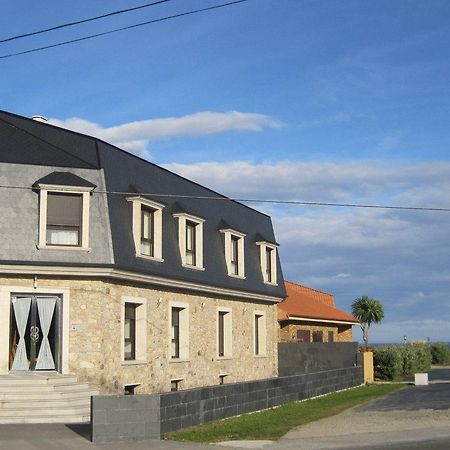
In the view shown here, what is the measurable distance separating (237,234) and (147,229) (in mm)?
7095

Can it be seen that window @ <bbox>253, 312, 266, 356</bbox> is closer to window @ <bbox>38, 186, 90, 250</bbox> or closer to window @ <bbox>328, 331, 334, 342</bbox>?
window @ <bbox>38, 186, 90, 250</bbox>

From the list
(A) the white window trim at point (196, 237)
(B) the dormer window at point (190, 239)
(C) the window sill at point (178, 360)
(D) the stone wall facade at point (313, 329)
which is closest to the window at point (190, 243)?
(B) the dormer window at point (190, 239)

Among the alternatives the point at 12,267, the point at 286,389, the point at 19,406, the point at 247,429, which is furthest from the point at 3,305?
the point at 286,389

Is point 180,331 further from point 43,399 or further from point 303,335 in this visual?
point 303,335

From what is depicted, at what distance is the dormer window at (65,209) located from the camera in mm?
23188

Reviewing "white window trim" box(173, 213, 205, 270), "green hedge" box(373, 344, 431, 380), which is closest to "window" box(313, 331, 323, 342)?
"green hedge" box(373, 344, 431, 380)

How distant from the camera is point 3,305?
22.5m

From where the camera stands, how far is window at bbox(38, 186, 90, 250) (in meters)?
23.3

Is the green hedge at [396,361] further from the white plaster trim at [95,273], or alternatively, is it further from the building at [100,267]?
the white plaster trim at [95,273]

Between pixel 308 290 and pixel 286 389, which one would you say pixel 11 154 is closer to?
pixel 286 389

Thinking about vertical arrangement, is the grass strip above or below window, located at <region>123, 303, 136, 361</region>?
below

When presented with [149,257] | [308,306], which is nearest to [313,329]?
[308,306]

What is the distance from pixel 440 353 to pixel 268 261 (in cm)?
3493

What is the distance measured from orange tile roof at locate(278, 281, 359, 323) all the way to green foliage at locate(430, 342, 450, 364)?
1464 cm
